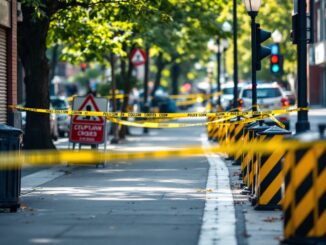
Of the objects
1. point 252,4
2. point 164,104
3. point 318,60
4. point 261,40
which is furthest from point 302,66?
point 318,60

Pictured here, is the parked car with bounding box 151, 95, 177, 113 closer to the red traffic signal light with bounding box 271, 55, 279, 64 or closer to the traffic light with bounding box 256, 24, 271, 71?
the red traffic signal light with bounding box 271, 55, 279, 64

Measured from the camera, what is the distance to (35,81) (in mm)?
25078

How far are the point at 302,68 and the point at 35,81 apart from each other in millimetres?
11555

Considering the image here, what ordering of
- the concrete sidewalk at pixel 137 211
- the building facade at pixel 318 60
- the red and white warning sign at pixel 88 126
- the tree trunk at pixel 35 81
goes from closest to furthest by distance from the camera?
the concrete sidewalk at pixel 137 211, the red and white warning sign at pixel 88 126, the tree trunk at pixel 35 81, the building facade at pixel 318 60

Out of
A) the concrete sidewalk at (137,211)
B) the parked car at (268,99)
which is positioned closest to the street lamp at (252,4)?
the concrete sidewalk at (137,211)

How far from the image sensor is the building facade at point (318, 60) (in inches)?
2746

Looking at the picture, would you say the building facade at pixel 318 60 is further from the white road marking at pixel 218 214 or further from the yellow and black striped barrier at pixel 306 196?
the yellow and black striped barrier at pixel 306 196

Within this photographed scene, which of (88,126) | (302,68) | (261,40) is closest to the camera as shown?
(302,68)

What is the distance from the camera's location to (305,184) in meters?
9.84

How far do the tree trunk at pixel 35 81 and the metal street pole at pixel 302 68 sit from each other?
429 inches

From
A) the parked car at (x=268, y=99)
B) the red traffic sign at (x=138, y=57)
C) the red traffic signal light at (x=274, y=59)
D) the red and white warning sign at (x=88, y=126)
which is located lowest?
the red and white warning sign at (x=88, y=126)

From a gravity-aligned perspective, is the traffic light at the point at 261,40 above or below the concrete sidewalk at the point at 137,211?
above

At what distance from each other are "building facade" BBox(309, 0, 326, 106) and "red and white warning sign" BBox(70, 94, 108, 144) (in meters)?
45.6

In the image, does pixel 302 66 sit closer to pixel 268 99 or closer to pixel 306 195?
pixel 306 195
